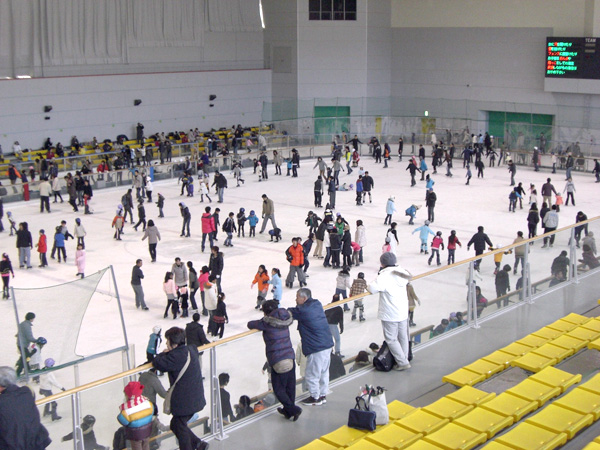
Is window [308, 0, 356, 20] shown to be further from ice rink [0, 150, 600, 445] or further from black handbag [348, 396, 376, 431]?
black handbag [348, 396, 376, 431]

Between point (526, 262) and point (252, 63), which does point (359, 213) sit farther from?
point (252, 63)

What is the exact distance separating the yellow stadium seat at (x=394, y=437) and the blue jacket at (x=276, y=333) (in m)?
1.05

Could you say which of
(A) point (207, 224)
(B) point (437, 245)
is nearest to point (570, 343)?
(B) point (437, 245)

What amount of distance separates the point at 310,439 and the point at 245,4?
4006cm

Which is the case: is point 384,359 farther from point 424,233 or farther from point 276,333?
point 424,233

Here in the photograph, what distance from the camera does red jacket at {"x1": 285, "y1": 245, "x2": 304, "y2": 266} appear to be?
18.1 metres

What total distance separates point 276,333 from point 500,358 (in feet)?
9.12

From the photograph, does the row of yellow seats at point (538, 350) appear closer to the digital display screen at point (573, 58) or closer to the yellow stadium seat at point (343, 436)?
the yellow stadium seat at point (343, 436)

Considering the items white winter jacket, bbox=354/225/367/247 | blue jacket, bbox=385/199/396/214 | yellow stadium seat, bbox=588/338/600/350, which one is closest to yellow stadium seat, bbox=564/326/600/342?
yellow stadium seat, bbox=588/338/600/350

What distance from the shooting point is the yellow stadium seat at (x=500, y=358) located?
8148 millimetres

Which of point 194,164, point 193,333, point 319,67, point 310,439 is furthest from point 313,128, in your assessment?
point 310,439

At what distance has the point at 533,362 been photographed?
8078 millimetres

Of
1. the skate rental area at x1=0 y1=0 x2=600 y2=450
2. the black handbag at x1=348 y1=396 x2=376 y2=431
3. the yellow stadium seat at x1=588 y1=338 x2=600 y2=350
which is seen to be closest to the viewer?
the black handbag at x1=348 y1=396 x2=376 y2=431

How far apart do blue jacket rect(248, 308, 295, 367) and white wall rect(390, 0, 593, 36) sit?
116 ft
